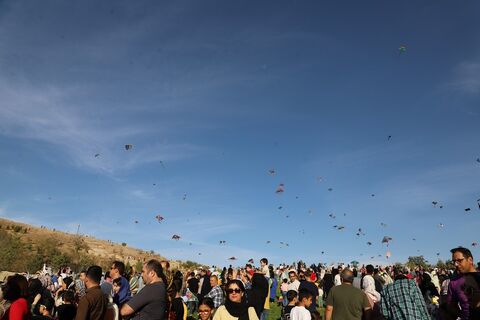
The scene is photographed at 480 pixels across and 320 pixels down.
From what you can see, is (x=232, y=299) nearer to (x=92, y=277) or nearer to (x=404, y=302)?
(x=92, y=277)

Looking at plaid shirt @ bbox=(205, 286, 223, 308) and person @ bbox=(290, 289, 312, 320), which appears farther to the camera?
plaid shirt @ bbox=(205, 286, 223, 308)

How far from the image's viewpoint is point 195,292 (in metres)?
16.7

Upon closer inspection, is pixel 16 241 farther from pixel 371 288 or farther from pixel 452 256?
pixel 452 256

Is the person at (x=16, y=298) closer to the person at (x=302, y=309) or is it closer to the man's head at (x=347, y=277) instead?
the person at (x=302, y=309)

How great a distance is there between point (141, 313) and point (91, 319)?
0.83m

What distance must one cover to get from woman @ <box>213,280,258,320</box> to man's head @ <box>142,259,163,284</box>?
106 centimetres

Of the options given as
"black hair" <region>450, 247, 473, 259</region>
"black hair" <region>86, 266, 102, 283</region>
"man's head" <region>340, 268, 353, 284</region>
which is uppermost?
"black hair" <region>450, 247, 473, 259</region>

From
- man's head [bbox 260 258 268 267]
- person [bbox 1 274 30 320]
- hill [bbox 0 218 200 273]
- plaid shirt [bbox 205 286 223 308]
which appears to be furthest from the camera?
hill [bbox 0 218 200 273]

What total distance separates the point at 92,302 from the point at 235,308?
214 centimetres

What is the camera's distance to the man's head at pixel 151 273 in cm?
576

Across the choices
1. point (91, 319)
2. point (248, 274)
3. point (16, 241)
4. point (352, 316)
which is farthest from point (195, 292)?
point (16, 241)

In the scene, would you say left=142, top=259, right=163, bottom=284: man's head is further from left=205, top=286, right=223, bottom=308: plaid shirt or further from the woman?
left=205, top=286, right=223, bottom=308: plaid shirt

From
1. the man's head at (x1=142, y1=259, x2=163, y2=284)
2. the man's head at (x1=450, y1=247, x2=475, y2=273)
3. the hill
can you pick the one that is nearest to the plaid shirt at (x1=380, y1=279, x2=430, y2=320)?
the man's head at (x1=450, y1=247, x2=475, y2=273)

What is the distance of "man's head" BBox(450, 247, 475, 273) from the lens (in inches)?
239
